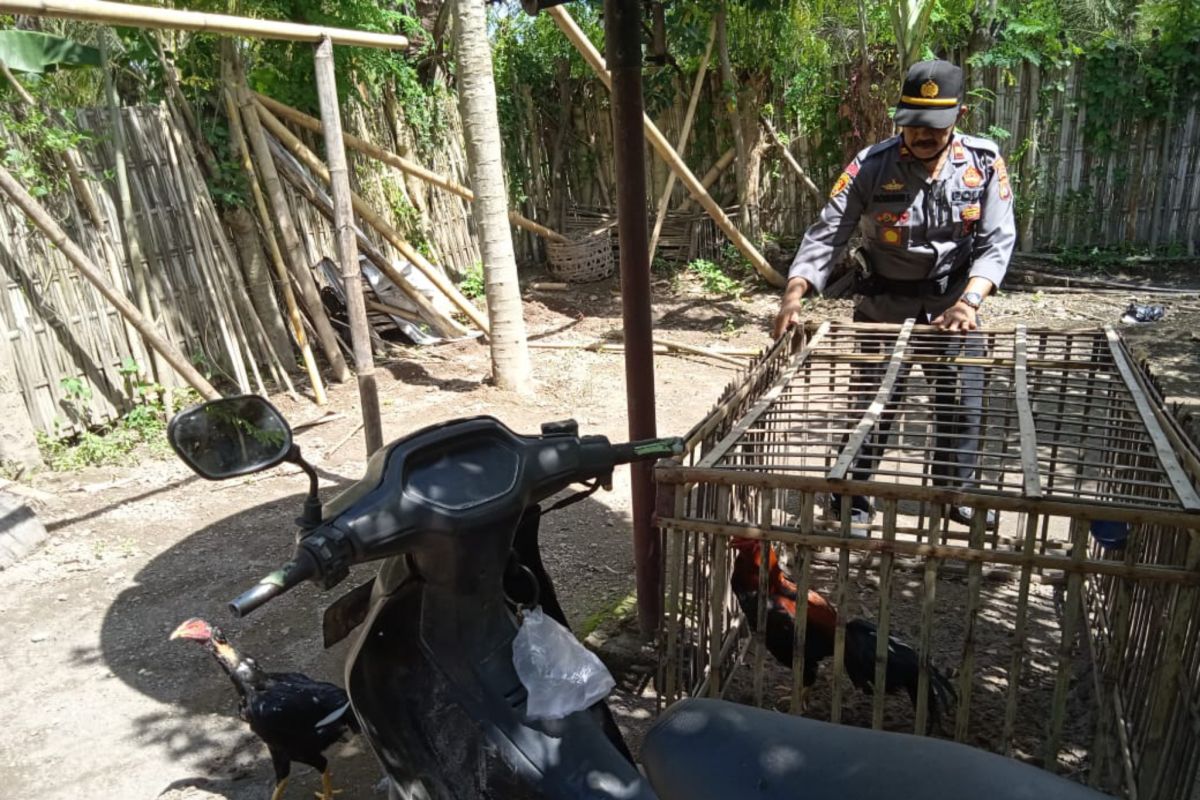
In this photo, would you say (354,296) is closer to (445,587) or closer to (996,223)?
(445,587)

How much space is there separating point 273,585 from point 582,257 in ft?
28.9

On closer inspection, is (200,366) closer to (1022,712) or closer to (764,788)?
(1022,712)

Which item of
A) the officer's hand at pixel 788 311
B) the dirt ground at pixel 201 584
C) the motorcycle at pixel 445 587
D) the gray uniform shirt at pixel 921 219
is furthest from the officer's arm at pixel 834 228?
the motorcycle at pixel 445 587

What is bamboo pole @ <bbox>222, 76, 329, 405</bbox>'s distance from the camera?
20.0 feet

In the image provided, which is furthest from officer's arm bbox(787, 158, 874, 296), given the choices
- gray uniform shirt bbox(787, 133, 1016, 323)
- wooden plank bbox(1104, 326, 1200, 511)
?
wooden plank bbox(1104, 326, 1200, 511)

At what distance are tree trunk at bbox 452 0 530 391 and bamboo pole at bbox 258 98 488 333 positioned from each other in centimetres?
111

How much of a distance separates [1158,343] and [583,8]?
Result: 29.1 feet

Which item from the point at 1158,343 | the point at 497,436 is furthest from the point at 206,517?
the point at 1158,343

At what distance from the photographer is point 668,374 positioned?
6848 mm

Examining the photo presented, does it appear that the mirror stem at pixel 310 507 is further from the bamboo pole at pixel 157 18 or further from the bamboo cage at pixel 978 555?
the bamboo pole at pixel 157 18

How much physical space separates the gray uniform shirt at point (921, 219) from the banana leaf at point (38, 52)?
4655 mm

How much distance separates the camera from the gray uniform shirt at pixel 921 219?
3.52 meters

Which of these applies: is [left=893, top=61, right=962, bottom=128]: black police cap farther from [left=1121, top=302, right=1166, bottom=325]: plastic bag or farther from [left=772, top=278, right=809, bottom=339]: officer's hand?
[left=1121, top=302, right=1166, bottom=325]: plastic bag

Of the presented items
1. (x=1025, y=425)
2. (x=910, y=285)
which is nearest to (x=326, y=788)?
(x=1025, y=425)
